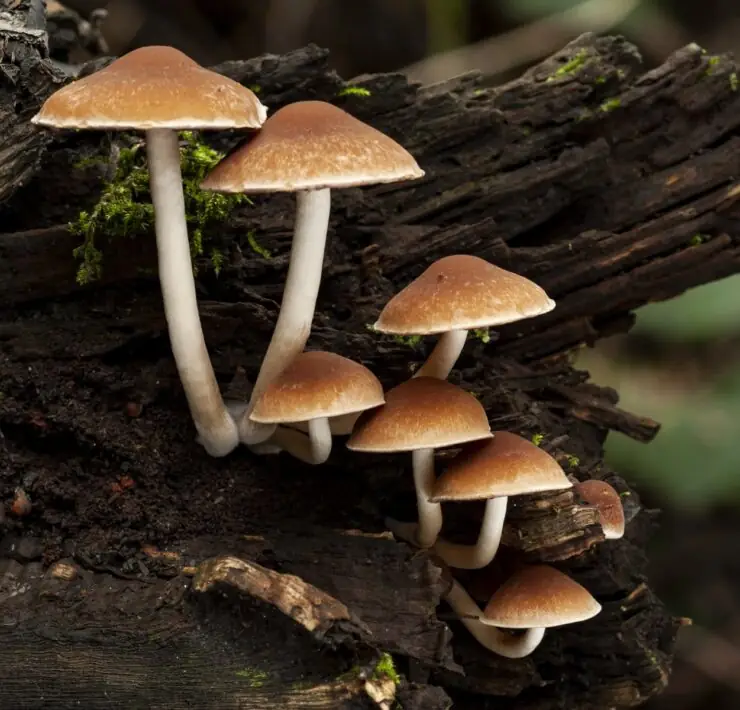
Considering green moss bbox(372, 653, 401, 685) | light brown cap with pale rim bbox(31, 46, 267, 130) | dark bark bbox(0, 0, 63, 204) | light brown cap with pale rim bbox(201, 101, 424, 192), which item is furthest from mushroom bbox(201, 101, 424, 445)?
green moss bbox(372, 653, 401, 685)

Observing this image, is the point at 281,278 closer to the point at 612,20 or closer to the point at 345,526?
the point at 345,526

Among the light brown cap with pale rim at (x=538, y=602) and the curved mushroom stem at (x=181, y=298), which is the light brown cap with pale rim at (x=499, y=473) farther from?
the curved mushroom stem at (x=181, y=298)

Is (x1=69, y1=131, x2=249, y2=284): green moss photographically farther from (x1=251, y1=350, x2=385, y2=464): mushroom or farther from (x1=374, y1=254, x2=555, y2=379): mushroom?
(x1=374, y1=254, x2=555, y2=379): mushroom

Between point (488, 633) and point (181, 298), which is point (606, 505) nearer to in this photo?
point (488, 633)

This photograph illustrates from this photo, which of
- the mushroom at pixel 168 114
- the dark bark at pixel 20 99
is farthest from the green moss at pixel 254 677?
the dark bark at pixel 20 99

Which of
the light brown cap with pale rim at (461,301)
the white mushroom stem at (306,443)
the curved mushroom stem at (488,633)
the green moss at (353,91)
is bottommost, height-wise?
the curved mushroom stem at (488,633)
